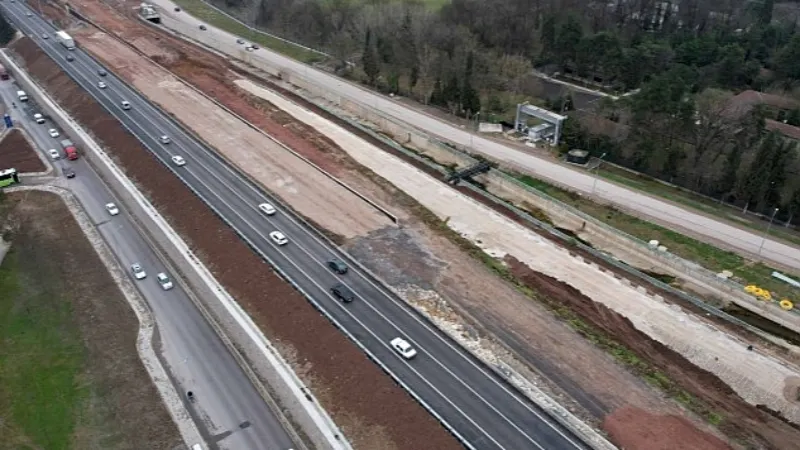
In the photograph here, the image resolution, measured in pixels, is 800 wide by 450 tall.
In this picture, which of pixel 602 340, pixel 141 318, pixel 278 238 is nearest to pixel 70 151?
pixel 141 318

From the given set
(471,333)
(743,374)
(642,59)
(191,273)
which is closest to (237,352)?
(191,273)

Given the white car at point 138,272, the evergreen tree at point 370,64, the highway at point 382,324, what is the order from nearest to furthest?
the highway at point 382,324 < the white car at point 138,272 < the evergreen tree at point 370,64

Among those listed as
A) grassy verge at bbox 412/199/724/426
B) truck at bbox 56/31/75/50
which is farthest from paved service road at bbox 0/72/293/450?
truck at bbox 56/31/75/50

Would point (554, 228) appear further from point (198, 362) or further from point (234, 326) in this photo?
point (198, 362)

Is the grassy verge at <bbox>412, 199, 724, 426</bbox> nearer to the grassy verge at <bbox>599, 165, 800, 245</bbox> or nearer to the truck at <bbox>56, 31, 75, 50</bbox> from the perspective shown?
the grassy verge at <bbox>599, 165, 800, 245</bbox>

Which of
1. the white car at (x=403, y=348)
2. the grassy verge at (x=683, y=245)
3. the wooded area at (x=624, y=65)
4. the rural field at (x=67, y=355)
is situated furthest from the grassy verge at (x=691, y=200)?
the rural field at (x=67, y=355)

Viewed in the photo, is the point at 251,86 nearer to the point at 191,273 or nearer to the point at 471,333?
the point at 191,273

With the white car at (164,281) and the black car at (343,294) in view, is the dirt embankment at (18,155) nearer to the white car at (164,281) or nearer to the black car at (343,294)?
the white car at (164,281)
